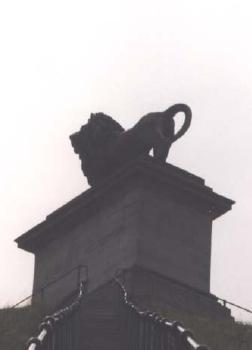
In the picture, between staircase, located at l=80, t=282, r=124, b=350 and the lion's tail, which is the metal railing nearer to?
staircase, located at l=80, t=282, r=124, b=350

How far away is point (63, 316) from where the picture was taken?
40.1ft

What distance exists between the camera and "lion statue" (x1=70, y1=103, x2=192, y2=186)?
25.1m

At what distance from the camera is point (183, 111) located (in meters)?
25.2

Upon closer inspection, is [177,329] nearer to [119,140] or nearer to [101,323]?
[101,323]

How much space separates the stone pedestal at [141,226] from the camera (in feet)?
77.0

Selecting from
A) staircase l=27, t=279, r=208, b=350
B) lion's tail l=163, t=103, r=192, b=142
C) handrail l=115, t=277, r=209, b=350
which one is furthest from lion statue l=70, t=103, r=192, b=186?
handrail l=115, t=277, r=209, b=350

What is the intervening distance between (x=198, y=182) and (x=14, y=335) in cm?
894

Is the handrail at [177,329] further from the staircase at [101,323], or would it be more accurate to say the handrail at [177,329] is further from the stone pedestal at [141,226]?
the stone pedestal at [141,226]

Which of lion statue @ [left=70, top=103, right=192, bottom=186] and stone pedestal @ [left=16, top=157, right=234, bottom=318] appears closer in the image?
stone pedestal @ [left=16, top=157, right=234, bottom=318]

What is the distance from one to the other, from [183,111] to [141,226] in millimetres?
3192

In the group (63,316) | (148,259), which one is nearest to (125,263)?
(148,259)

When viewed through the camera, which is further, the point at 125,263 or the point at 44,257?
the point at 44,257

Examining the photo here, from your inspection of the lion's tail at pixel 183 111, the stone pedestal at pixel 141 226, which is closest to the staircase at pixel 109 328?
the stone pedestal at pixel 141 226

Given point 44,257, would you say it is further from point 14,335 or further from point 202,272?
point 14,335
